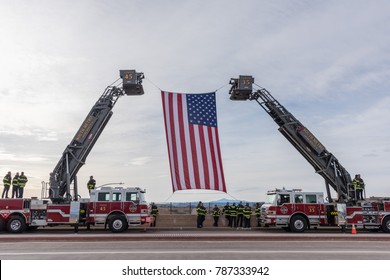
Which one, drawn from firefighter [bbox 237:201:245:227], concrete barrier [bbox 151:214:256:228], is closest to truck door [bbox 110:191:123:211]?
concrete barrier [bbox 151:214:256:228]

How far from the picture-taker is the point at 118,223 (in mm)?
18219

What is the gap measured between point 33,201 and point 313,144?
15402 mm

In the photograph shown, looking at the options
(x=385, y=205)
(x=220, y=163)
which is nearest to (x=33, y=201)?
(x=220, y=163)

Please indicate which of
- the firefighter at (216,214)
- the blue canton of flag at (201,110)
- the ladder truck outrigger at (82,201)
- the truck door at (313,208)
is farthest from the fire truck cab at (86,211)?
the truck door at (313,208)

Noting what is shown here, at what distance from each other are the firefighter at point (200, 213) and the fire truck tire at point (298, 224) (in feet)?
Answer: 15.9

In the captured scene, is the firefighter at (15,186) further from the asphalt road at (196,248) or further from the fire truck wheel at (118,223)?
the fire truck wheel at (118,223)

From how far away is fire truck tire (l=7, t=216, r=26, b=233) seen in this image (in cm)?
1884

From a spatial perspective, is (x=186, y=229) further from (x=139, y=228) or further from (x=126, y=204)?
(x=126, y=204)

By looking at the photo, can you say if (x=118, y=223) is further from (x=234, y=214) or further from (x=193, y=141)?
(x=234, y=214)

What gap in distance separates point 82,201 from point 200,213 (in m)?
6.43

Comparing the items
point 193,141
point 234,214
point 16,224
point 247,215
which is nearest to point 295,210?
point 247,215

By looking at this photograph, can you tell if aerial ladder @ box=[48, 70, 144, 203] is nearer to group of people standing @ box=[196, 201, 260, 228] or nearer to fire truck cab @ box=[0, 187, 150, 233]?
fire truck cab @ box=[0, 187, 150, 233]

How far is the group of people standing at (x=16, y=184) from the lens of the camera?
65.4 feet

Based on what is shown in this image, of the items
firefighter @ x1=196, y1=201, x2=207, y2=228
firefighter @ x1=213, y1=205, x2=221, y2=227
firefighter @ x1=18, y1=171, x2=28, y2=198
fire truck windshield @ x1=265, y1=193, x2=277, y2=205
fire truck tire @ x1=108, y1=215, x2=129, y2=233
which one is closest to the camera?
fire truck tire @ x1=108, y1=215, x2=129, y2=233
